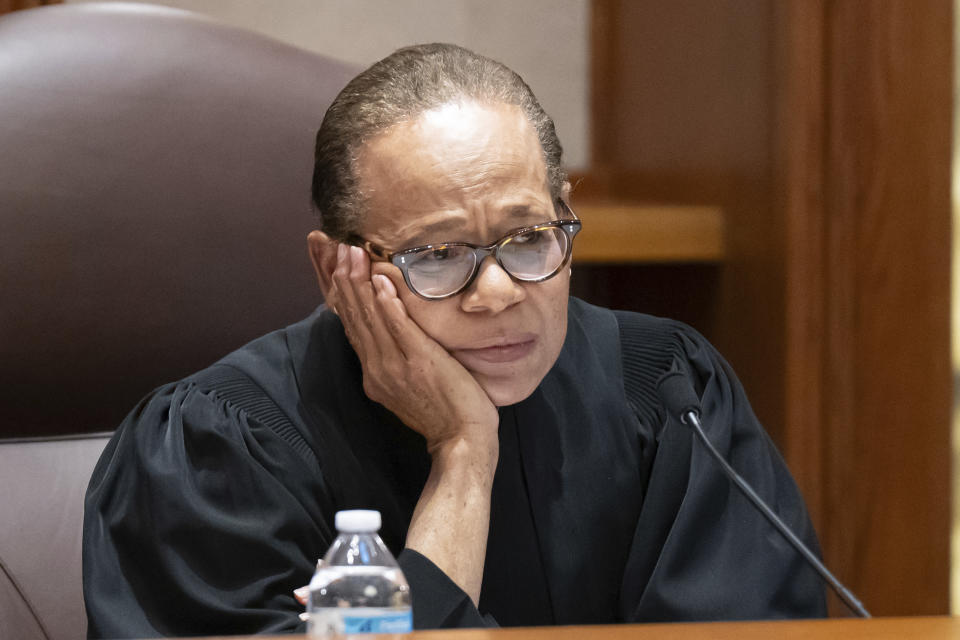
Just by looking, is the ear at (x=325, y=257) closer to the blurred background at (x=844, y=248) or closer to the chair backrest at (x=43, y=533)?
the chair backrest at (x=43, y=533)

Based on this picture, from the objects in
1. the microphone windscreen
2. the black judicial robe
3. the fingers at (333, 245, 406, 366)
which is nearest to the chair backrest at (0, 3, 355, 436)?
the black judicial robe

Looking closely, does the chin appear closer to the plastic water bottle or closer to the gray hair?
the gray hair

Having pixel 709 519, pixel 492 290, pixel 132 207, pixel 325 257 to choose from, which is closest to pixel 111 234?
pixel 132 207

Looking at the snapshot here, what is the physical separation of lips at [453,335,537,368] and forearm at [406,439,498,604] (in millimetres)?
85

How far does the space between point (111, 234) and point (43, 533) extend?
368mm

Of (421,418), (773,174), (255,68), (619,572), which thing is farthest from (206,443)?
(773,174)

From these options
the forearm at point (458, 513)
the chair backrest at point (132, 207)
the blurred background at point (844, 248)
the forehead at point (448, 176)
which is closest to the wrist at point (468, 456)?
the forearm at point (458, 513)

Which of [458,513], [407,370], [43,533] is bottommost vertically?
[43,533]

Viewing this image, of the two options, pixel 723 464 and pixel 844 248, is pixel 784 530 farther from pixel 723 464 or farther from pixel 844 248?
pixel 844 248

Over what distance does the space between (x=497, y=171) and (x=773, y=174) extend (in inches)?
35.2

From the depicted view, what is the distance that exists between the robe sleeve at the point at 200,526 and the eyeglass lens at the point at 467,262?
0.22m

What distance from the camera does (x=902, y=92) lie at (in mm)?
1867

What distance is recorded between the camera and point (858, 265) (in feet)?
6.20

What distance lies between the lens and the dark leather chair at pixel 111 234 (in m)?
1.42
